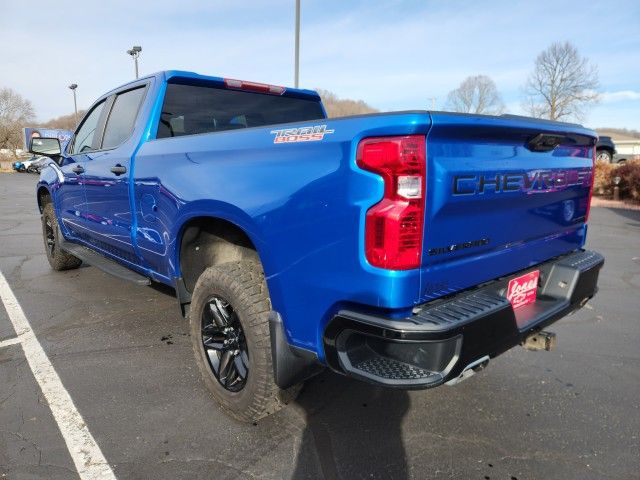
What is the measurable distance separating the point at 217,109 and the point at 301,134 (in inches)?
75.2

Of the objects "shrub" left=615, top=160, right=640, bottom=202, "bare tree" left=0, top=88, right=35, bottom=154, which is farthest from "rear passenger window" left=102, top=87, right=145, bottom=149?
"bare tree" left=0, top=88, right=35, bottom=154

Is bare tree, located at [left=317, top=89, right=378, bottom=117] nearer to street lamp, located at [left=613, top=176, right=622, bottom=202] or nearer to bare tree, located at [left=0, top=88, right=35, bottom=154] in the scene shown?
street lamp, located at [left=613, top=176, right=622, bottom=202]

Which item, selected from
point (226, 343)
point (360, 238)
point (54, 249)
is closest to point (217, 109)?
point (226, 343)

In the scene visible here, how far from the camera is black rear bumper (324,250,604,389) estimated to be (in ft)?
5.68

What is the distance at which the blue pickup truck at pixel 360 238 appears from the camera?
1.74 meters

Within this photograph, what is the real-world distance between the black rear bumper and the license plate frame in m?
0.25

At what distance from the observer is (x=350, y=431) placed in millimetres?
2510

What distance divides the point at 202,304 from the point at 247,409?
25.8 inches

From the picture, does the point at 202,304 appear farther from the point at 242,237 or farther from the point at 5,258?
the point at 5,258

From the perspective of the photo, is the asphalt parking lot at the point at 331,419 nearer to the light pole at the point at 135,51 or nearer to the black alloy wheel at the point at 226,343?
the black alloy wheel at the point at 226,343

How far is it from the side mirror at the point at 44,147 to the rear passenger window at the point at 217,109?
2.35 meters

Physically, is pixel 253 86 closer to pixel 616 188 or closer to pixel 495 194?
pixel 495 194

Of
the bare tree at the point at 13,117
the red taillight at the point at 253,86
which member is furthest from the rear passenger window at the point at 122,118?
the bare tree at the point at 13,117

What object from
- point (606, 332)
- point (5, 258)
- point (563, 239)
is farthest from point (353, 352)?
point (5, 258)
